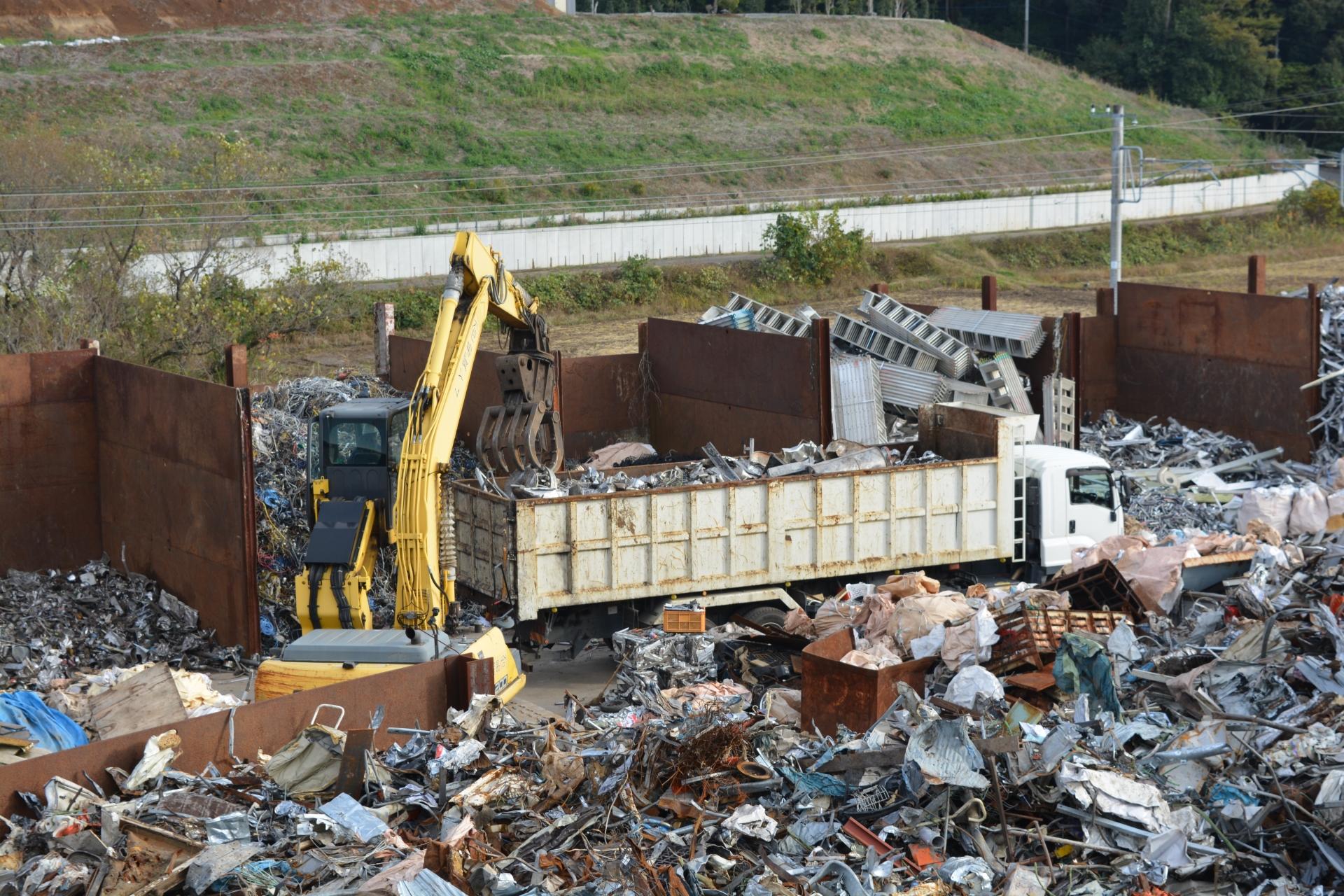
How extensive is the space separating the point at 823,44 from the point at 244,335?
154 ft

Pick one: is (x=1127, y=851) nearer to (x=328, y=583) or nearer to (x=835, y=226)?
(x=328, y=583)

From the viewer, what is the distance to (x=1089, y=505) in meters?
16.0

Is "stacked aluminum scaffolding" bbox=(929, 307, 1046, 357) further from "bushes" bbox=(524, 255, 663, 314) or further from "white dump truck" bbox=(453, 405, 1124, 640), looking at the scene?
"bushes" bbox=(524, 255, 663, 314)

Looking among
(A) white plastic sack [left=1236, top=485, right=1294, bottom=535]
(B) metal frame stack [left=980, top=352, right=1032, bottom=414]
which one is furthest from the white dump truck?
(B) metal frame stack [left=980, top=352, right=1032, bottom=414]

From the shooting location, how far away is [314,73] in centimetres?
5369

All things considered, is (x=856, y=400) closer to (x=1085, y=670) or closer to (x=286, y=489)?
(x=286, y=489)

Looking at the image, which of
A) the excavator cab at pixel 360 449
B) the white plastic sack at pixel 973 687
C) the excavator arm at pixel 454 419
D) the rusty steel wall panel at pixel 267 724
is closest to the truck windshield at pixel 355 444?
the excavator cab at pixel 360 449

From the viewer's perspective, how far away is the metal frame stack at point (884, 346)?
2089 centimetres

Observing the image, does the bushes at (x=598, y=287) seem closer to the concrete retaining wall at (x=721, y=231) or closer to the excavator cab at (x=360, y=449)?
the concrete retaining wall at (x=721, y=231)

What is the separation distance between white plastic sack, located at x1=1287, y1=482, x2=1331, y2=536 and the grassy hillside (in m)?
27.3

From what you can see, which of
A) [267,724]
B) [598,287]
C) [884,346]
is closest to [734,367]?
[884,346]

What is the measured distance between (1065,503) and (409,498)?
7.16 meters

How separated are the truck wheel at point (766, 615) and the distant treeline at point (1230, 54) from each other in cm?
6104

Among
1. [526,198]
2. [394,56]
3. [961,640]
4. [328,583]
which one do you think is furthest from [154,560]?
[394,56]
